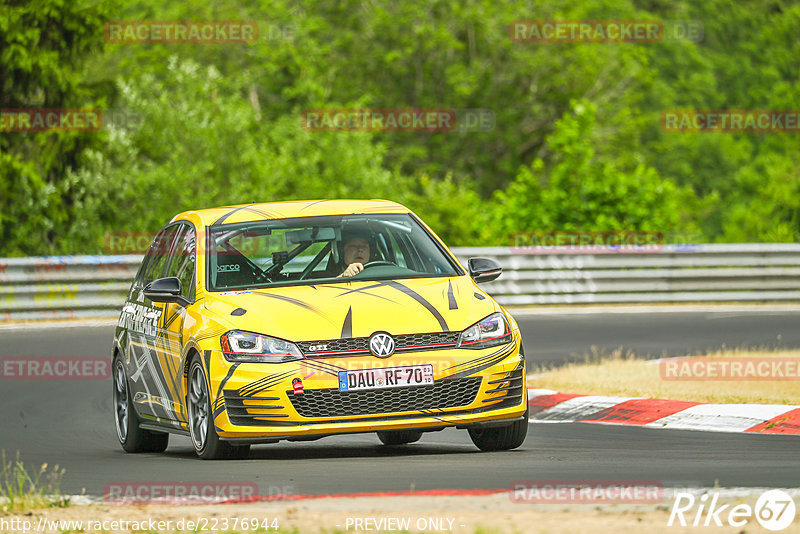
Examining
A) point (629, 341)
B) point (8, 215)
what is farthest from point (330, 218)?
point (8, 215)

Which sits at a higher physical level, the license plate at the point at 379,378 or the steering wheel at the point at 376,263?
the steering wheel at the point at 376,263

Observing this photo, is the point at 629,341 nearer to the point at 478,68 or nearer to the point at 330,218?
the point at 330,218

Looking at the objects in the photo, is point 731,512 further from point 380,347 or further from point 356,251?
point 356,251

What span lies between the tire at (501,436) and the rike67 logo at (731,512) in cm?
270

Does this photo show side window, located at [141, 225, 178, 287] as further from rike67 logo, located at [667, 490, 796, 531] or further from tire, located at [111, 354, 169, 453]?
rike67 logo, located at [667, 490, 796, 531]

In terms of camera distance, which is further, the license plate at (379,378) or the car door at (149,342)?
the car door at (149,342)

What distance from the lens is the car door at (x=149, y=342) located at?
9797 mm

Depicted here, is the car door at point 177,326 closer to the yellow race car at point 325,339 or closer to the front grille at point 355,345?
the yellow race car at point 325,339

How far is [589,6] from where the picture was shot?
54438 millimetres

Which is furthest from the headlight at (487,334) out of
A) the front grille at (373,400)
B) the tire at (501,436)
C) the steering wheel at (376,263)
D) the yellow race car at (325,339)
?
the steering wheel at (376,263)

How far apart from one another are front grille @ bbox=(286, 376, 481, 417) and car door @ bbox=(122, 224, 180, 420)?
138 centimetres

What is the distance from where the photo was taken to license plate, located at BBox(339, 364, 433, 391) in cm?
845

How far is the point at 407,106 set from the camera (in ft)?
175

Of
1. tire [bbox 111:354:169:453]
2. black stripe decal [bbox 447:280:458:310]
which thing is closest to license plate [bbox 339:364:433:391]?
black stripe decal [bbox 447:280:458:310]
